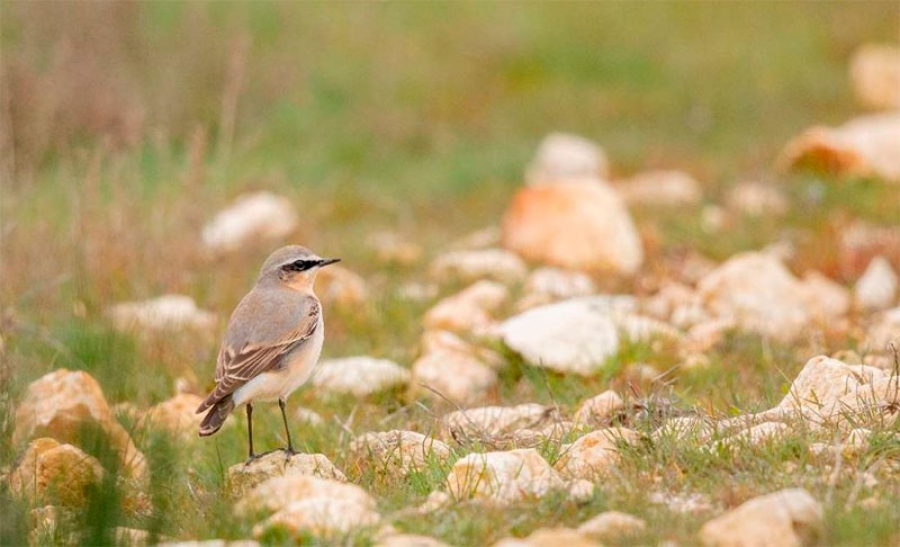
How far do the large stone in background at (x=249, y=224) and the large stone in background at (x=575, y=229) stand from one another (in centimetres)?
200

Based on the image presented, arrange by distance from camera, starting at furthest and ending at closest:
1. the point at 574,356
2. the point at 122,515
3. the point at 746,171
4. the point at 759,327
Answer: the point at 746,171 < the point at 759,327 < the point at 574,356 < the point at 122,515

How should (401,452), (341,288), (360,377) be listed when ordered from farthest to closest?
(341,288) < (360,377) < (401,452)

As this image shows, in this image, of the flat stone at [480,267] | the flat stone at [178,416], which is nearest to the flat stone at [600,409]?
the flat stone at [178,416]

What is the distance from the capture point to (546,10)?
18.5m

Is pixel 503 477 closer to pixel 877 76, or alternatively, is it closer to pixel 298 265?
pixel 298 265

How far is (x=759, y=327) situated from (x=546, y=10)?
A: 11.0 meters

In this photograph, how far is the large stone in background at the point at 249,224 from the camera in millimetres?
11078

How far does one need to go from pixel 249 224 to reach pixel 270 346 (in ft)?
18.3

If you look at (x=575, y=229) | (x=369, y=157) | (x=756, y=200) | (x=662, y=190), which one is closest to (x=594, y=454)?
(x=575, y=229)

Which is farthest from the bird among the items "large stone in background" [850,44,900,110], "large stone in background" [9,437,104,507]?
"large stone in background" [850,44,900,110]

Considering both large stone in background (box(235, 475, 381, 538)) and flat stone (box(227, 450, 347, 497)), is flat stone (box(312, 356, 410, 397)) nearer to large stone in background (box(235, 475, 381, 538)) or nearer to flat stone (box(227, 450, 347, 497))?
flat stone (box(227, 450, 347, 497))

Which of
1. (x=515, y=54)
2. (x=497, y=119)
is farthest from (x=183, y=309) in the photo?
(x=515, y=54)

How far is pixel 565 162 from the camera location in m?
14.1

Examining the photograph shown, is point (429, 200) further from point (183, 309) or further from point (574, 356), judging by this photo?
point (574, 356)
